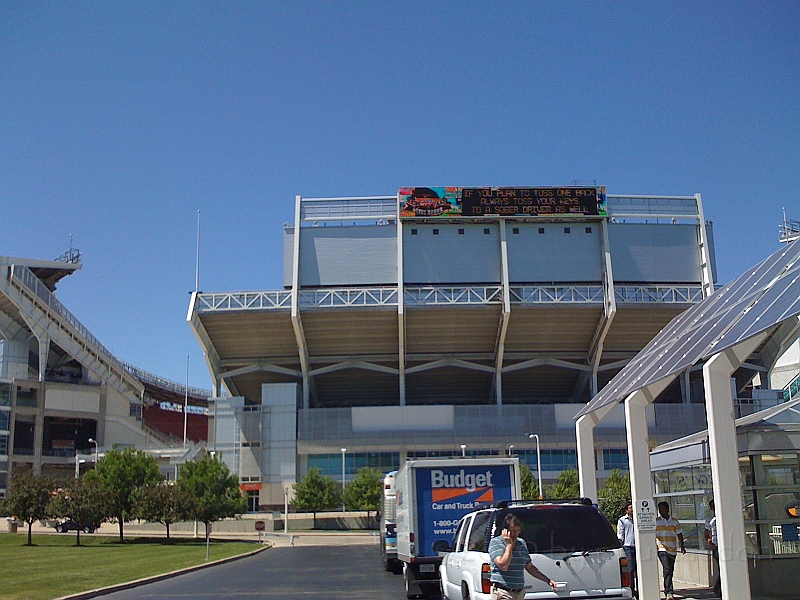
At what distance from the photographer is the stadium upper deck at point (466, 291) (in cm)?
6681

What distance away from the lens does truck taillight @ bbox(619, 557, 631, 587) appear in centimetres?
1204

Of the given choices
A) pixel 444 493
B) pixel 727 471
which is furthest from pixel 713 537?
pixel 444 493

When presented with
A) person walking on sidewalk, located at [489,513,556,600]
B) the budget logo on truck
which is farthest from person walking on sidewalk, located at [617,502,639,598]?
person walking on sidewalk, located at [489,513,556,600]

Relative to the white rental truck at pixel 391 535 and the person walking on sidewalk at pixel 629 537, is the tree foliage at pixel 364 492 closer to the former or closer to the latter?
the white rental truck at pixel 391 535

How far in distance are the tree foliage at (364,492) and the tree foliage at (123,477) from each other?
17.1 metres

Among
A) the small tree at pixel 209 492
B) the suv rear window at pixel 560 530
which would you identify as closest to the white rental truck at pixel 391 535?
the suv rear window at pixel 560 530

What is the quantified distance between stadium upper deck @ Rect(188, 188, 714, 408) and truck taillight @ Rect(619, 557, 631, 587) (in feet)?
176

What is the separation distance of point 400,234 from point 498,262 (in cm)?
801

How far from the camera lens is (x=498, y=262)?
2707 inches

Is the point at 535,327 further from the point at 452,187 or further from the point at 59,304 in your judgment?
the point at 59,304

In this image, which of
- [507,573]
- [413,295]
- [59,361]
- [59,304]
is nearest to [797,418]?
[507,573]

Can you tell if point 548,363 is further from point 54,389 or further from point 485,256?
point 54,389

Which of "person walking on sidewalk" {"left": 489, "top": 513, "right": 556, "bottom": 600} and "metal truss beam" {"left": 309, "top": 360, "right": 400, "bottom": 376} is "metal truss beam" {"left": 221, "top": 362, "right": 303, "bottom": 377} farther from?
"person walking on sidewalk" {"left": 489, "top": 513, "right": 556, "bottom": 600}

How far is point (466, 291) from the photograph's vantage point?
66938 millimetres
